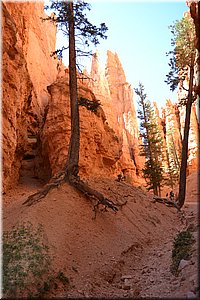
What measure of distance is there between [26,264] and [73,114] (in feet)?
22.2

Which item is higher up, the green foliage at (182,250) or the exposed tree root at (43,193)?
the exposed tree root at (43,193)

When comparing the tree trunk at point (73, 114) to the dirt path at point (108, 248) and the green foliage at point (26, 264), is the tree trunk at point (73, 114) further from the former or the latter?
the green foliage at point (26, 264)

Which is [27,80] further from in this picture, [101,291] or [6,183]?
[101,291]

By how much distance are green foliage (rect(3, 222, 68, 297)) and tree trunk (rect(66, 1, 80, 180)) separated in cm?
347

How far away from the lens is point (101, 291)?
6.25 metres

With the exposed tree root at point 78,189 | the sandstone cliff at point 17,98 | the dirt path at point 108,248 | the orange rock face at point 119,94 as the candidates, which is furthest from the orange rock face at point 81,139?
the orange rock face at point 119,94

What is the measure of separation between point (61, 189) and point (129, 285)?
4.81m

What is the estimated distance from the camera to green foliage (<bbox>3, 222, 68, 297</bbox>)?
5.81m

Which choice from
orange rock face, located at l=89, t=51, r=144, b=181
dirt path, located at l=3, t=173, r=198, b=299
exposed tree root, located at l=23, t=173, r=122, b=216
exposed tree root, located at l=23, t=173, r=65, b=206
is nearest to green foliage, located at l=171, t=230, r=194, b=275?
dirt path, located at l=3, t=173, r=198, b=299

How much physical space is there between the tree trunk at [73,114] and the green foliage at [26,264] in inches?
137

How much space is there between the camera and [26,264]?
6.43 meters

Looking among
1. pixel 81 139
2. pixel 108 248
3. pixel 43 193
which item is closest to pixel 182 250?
pixel 108 248

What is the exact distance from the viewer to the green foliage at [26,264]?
5.81 m

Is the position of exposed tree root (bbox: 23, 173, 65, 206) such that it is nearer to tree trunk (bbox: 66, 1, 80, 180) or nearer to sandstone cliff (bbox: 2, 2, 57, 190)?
tree trunk (bbox: 66, 1, 80, 180)
